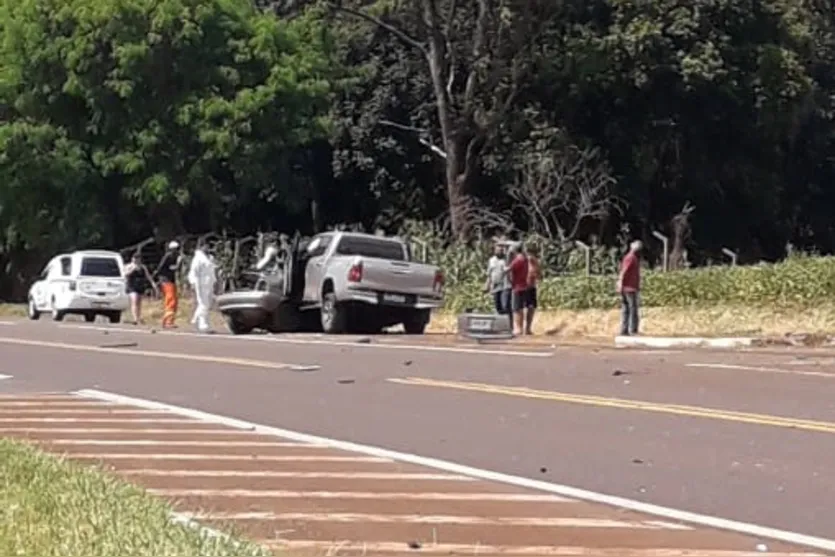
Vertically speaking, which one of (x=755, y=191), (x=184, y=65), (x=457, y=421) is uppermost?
(x=184, y=65)

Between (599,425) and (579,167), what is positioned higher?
(579,167)

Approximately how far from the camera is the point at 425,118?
47.3 m

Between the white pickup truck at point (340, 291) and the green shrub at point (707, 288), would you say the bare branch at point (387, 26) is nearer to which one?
the green shrub at point (707, 288)

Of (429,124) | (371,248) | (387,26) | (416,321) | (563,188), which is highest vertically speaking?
(387,26)

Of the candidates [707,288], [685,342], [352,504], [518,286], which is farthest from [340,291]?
[352,504]

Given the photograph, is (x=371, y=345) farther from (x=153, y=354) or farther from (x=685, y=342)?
(x=685, y=342)

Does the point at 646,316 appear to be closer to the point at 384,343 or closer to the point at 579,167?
the point at 384,343

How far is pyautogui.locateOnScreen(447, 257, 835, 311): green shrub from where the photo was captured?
101 feet

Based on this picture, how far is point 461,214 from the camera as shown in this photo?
144 ft

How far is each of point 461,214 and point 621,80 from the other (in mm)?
5430

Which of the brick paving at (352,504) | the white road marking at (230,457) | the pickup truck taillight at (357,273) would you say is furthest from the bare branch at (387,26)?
the white road marking at (230,457)

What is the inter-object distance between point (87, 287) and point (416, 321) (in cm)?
1118

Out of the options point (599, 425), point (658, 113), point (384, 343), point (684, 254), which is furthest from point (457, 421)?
point (658, 113)

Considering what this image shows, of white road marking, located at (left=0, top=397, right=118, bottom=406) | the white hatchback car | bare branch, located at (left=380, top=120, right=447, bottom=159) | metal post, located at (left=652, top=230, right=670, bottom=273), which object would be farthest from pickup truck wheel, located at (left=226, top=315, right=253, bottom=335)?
bare branch, located at (left=380, top=120, right=447, bottom=159)
